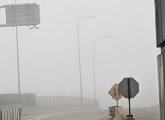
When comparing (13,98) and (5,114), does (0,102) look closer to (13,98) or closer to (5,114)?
(13,98)

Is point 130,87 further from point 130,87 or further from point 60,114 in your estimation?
point 60,114

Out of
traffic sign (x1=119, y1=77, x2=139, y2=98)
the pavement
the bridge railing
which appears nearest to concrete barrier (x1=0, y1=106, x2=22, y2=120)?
the pavement

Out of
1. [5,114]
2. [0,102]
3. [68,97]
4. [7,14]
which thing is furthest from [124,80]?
[68,97]

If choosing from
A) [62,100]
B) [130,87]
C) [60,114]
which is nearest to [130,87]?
[130,87]

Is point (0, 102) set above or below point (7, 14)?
below

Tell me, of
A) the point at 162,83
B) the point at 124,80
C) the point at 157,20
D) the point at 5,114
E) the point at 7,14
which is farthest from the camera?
the point at 7,14

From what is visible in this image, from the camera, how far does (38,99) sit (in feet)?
227

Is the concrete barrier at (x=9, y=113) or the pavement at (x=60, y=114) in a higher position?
the concrete barrier at (x=9, y=113)

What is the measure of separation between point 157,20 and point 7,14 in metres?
29.0

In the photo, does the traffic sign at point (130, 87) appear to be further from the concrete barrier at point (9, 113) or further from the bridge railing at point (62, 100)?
the bridge railing at point (62, 100)

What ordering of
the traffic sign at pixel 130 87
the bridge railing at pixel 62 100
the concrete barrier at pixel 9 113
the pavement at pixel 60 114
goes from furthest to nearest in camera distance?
the bridge railing at pixel 62 100, the pavement at pixel 60 114, the concrete barrier at pixel 9 113, the traffic sign at pixel 130 87

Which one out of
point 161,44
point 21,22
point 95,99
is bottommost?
point 95,99

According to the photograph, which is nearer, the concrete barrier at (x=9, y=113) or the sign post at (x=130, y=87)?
the sign post at (x=130, y=87)

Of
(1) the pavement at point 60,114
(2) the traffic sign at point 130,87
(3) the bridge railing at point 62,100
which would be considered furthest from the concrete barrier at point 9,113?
(3) the bridge railing at point 62,100
